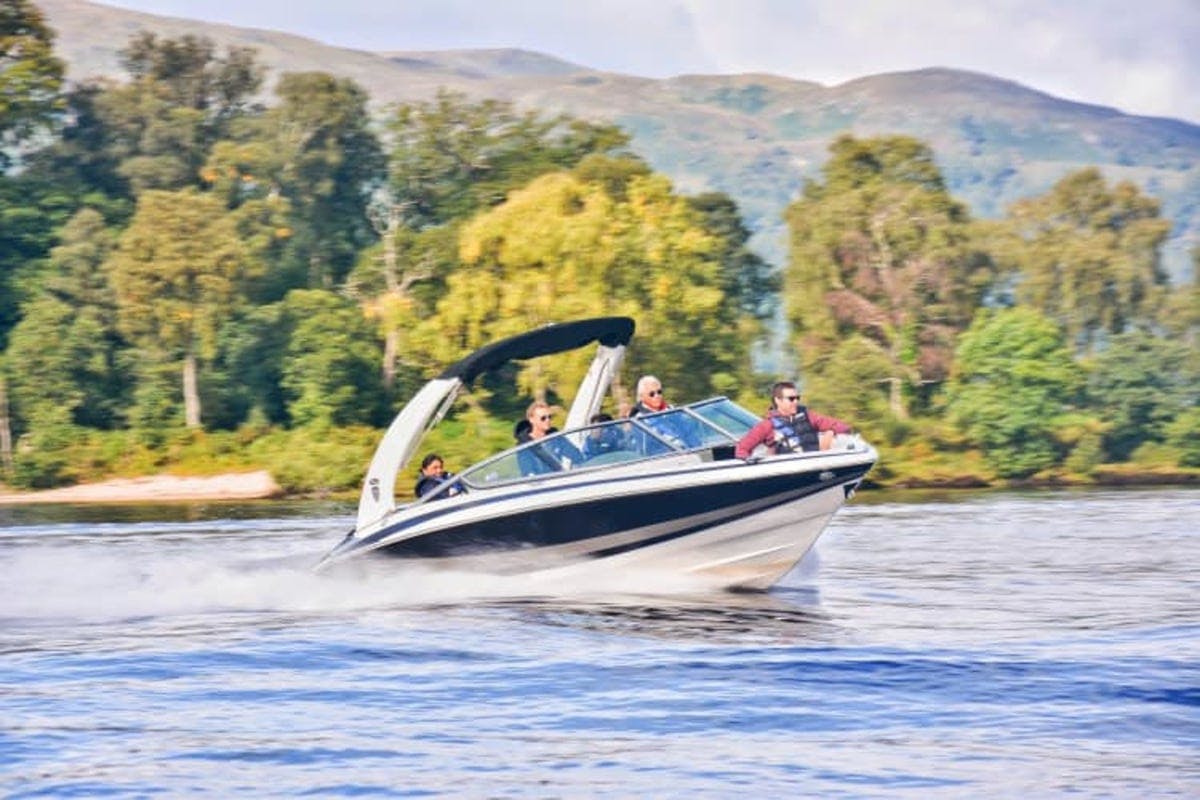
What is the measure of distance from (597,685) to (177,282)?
56669mm

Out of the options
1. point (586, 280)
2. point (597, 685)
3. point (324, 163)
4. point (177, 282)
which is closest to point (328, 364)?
point (177, 282)

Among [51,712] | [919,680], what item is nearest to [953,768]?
[919,680]

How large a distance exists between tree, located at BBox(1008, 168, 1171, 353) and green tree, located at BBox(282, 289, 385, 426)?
2563cm

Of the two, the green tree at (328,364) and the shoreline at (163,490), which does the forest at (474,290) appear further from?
the shoreline at (163,490)

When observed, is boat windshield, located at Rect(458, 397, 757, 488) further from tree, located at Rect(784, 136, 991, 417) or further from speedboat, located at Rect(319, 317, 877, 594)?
tree, located at Rect(784, 136, 991, 417)

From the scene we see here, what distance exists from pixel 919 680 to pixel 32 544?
2446 centimetres

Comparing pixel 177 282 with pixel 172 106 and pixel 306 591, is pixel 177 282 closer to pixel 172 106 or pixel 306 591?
pixel 172 106

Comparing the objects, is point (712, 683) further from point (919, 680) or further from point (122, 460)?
point (122, 460)

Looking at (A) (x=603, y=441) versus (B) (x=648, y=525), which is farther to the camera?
(A) (x=603, y=441)

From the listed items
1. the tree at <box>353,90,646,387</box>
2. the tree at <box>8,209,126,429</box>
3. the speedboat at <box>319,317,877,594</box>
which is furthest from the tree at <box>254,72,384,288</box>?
the speedboat at <box>319,317,877,594</box>

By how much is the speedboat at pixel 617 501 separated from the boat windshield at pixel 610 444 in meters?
0.01

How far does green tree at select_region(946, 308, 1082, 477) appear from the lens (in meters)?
63.0

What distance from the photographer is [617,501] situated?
1914cm

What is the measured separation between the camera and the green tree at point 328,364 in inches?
2630
